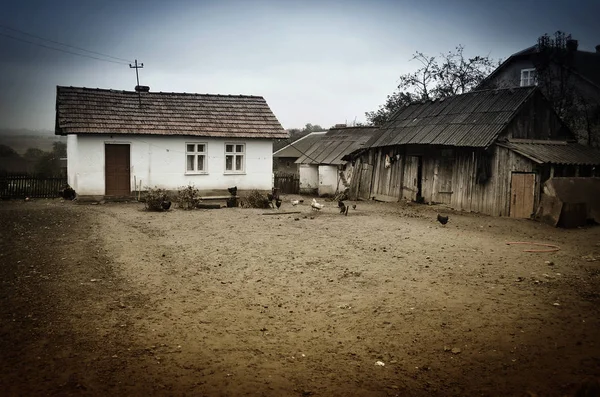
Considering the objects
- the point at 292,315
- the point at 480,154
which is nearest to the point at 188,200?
the point at 480,154

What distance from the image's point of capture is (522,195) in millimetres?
17359

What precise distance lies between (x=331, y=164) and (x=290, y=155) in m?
9.33

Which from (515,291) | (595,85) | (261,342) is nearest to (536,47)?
(595,85)

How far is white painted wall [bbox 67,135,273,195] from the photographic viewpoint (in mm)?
20078

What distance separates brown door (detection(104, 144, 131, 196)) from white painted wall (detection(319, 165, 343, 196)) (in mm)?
11592

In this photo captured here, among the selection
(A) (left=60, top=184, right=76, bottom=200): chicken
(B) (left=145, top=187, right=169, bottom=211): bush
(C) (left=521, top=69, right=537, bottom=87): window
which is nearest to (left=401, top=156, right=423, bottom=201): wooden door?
(B) (left=145, top=187, right=169, bottom=211): bush

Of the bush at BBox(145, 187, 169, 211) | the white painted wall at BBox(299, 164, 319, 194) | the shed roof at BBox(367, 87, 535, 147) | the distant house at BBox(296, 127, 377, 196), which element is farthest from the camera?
the white painted wall at BBox(299, 164, 319, 194)

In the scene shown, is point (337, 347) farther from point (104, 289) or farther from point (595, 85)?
point (595, 85)

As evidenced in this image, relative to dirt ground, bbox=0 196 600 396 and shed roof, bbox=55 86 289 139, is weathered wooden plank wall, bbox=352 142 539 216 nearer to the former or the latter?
dirt ground, bbox=0 196 600 396

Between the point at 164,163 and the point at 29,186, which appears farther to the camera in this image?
the point at 29,186

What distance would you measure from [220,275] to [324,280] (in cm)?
204

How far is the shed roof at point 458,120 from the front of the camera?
62.3 ft

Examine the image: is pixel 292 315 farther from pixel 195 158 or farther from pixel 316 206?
pixel 195 158

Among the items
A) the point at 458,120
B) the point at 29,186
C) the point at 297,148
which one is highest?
the point at 458,120
